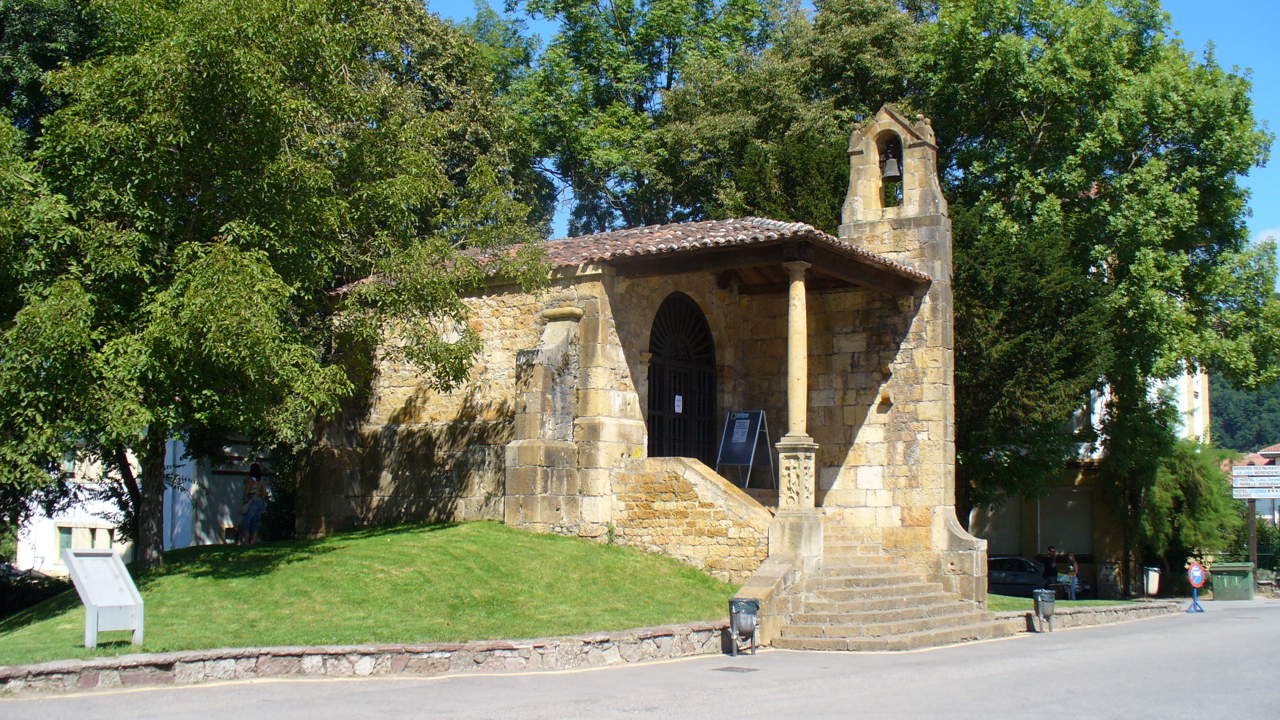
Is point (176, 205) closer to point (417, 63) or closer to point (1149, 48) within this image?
point (417, 63)

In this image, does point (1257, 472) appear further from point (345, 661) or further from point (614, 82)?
point (345, 661)

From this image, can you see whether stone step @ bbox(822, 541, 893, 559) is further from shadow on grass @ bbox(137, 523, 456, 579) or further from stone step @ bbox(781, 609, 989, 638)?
shadow on grass @ bbox(137, 523, 456, 579)

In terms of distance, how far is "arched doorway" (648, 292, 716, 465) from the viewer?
60.0 feet

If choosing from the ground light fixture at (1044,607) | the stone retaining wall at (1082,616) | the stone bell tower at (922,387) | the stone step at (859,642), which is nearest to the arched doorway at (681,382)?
the stone bell tower at (922,387)

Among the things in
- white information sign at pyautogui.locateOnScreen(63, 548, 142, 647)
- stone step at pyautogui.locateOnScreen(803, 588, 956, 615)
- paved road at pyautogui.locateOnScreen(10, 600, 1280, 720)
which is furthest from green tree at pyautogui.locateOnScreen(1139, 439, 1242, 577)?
white information sign at pyautogui.locateOnScreen(63, 548, 142, 647)

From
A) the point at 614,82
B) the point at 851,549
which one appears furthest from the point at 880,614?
the point at 614,82

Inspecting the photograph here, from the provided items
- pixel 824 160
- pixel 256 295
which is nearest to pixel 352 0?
pixel 256 295

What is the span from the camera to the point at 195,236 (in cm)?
1405

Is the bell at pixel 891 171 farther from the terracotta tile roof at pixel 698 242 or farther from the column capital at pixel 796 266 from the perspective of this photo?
the column capital at pixel 796 266

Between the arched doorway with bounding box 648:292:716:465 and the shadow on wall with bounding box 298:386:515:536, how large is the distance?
2408 mm

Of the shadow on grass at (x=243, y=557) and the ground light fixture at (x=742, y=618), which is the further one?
the shadow on grass at (x=243, y=557)

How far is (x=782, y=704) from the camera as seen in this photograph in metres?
9.14

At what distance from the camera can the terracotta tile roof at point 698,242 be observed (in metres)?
15.1

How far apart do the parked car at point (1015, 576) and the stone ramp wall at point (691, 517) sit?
1468cm
